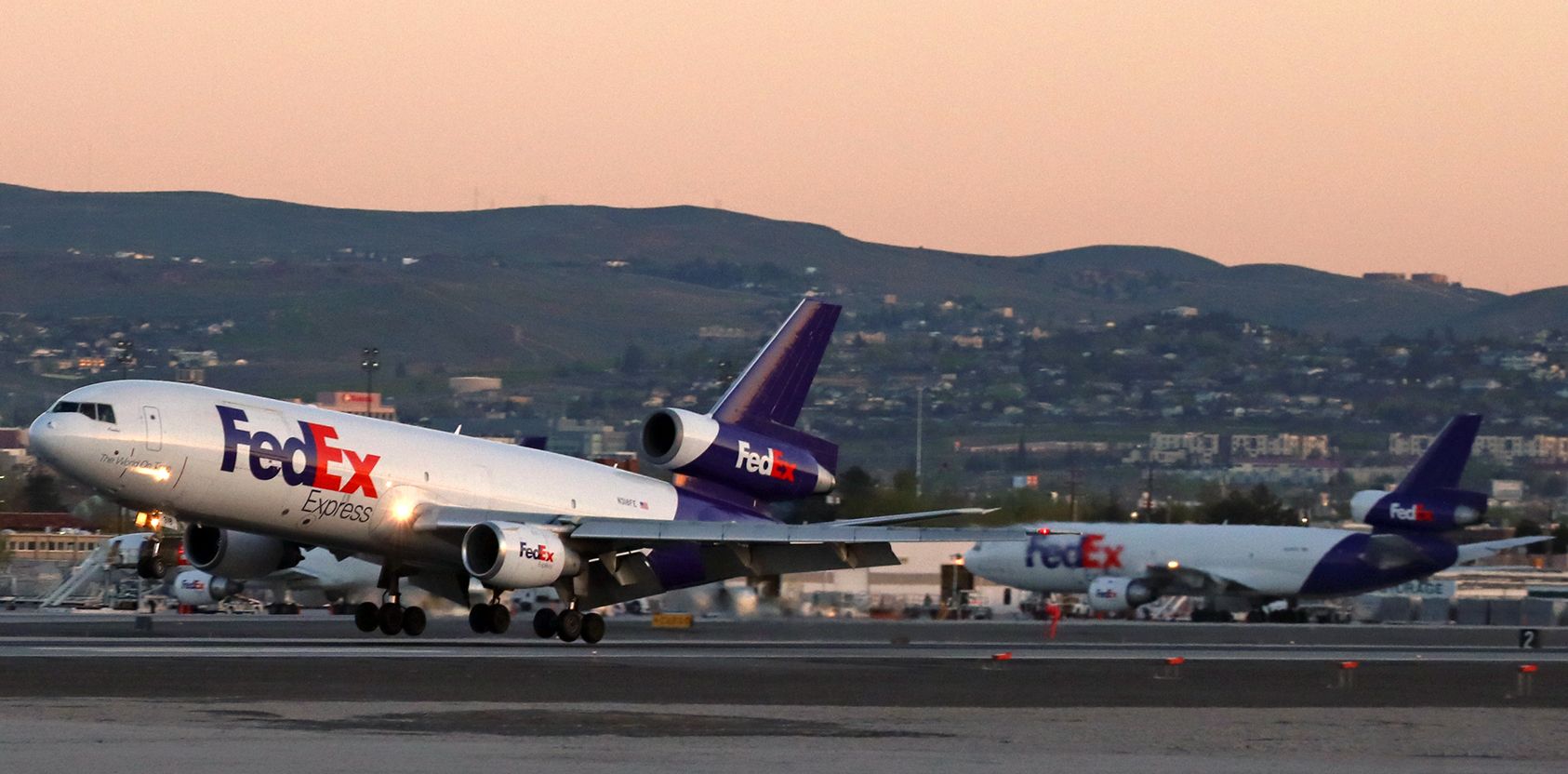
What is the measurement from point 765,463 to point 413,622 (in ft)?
29.6

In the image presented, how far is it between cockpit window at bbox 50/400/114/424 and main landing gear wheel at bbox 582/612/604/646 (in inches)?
433

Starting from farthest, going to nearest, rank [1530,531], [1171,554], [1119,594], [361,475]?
[1530,531] → [1171,554] → [1119,594] → [361,475]

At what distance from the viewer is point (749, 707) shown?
2892cm

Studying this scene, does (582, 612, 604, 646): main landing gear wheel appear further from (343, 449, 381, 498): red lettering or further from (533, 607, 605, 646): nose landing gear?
(343, 449, 381, 498): red lettering

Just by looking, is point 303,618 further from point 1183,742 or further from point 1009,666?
point 1183,742

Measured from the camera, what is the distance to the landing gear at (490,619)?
4619 centimetres

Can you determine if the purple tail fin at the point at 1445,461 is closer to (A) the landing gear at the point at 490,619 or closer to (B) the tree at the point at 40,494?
(A) the landing gear at the point at 490,619

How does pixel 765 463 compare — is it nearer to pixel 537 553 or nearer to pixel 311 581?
pixel 537 553

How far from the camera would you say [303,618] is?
209 feet

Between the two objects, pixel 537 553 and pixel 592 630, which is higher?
pixel 537 553

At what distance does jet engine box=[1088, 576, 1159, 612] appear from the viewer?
8756 centimetres

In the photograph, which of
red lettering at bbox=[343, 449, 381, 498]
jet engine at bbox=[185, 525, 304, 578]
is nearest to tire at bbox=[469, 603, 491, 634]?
red lettering at bbox=[343, 449, 381, 498]

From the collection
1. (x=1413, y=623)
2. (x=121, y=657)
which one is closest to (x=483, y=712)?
(x=121, y=657)

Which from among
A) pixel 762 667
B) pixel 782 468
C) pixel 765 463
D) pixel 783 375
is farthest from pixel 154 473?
pixel 783 375
